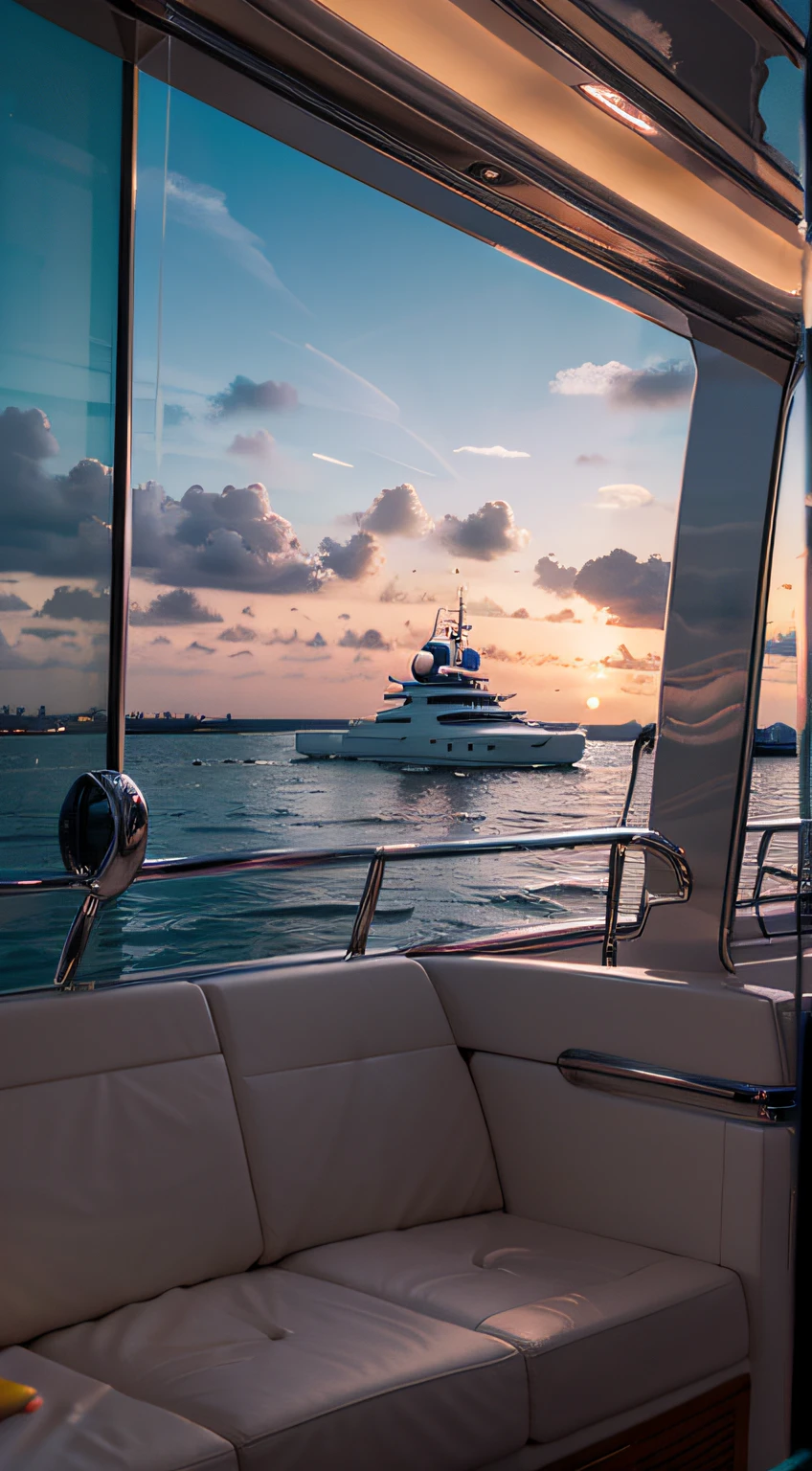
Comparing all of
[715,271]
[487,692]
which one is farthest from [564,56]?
[487,692]

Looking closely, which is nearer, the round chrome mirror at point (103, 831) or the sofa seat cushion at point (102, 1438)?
the sofa seat cushion at point (102, 1438)

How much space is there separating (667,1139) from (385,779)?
69.5 feet

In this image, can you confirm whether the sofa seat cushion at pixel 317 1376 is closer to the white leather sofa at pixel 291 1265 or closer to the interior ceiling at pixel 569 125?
the white leather sofa at pixel 291 1265

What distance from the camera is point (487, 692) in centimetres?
1928

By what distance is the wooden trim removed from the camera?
4.66ft

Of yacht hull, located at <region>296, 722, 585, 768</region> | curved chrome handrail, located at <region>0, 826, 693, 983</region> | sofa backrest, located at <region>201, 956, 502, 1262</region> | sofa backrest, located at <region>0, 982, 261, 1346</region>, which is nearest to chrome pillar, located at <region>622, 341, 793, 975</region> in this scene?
curved chrome handrail, located at <region>0, 826, 693, 983</region>

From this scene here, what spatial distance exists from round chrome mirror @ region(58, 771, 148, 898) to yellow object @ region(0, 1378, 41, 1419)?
2.04 feet

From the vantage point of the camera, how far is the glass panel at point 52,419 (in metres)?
2.11

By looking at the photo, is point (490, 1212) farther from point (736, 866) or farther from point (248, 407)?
point (248, 407)

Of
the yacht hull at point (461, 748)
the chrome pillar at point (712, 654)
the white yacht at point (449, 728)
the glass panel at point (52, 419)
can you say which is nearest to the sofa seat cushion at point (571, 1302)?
the glass panel at point (52, 419)

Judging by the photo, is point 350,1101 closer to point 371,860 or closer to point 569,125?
point 371,860

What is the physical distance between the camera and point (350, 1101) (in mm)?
1827

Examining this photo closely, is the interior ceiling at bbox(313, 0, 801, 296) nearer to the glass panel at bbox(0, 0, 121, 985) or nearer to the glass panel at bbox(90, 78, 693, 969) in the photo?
the glass panel at bbox(0, 0, 121, 985)

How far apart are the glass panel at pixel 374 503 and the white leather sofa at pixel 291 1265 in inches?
607
